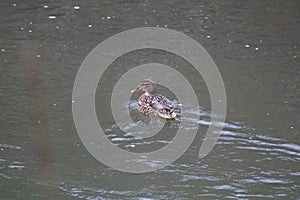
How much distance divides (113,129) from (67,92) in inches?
44.9

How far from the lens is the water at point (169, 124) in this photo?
566 cm

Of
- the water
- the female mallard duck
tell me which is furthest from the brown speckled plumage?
the water

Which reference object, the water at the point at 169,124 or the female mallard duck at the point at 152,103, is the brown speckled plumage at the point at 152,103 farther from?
the water at the point at 169,124

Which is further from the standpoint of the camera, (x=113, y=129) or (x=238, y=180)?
(x=113, y=129)

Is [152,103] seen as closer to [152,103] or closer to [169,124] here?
[152,103]

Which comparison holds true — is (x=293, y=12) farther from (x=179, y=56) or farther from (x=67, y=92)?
(x=67, y=92)

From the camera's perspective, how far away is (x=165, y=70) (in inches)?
333

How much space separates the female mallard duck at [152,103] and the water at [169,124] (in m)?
0.18

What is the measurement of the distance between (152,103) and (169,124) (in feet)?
1.25

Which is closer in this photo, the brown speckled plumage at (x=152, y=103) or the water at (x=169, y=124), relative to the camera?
the water at (x=169, y=124)

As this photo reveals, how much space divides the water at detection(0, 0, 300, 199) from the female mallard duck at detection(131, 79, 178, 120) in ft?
0.58

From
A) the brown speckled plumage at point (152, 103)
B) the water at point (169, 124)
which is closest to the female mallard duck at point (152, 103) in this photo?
the brown speckled plumage at point (152, 103)

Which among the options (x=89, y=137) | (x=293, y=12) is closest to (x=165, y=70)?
(x=89, y=137)

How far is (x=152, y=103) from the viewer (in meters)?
7.26
